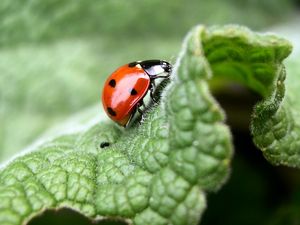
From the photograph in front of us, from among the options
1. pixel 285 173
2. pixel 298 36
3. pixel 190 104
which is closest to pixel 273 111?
pixel 190 104

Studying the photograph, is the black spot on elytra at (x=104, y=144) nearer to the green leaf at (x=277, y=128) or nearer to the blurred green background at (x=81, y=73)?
the green leaf at (x=277, y=128)

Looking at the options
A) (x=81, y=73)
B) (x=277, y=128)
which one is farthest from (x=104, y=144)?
(x=81, y=73)

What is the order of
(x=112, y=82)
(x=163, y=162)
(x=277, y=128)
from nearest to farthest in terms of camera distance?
(x=163, y=162), (x=277, y=128), (x=112, y=82)

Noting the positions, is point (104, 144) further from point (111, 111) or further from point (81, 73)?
point (81, 73)

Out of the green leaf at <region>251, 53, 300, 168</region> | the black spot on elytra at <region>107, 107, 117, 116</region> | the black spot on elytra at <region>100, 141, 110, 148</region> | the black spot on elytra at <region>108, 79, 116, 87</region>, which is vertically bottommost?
the green leaf at <region>251, 53, 300, 168</region>

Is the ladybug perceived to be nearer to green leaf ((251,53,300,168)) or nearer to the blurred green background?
green leaf ((251,53,300,168))

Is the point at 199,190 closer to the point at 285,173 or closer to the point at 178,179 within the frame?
the point at 178,179

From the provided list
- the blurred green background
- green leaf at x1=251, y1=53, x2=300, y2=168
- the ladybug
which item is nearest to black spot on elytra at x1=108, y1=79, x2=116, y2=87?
the ladybug
